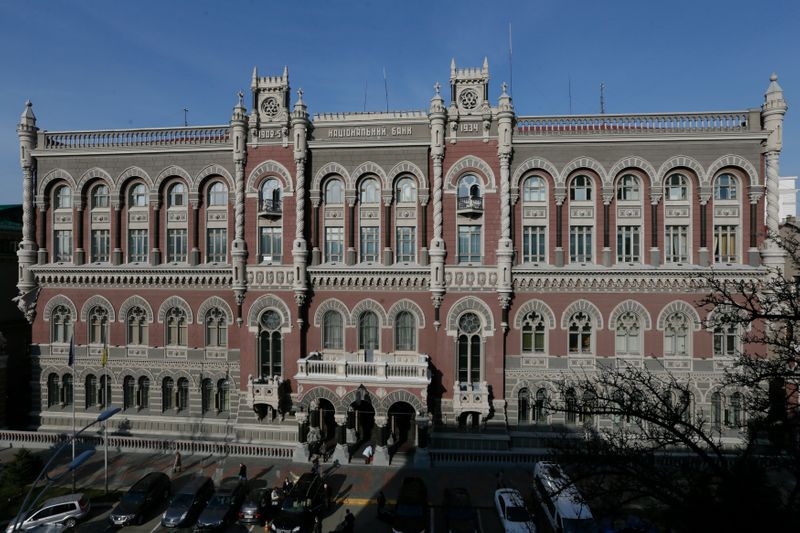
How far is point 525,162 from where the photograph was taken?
29.8 m

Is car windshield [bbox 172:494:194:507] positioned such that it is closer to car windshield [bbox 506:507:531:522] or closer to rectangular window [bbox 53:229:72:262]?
car windshield [bbox 506:507:531:522]

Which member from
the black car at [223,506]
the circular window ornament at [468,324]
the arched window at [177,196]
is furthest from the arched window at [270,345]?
the circular window ornament at [468,324]

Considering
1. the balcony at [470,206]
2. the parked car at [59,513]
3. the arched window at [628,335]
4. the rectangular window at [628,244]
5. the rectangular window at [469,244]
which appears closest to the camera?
the parked car at [59,513]

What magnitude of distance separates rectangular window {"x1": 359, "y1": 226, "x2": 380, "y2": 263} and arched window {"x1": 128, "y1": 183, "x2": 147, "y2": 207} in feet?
52.8

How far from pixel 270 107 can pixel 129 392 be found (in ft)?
72.2

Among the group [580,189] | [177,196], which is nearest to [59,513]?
[177,196]

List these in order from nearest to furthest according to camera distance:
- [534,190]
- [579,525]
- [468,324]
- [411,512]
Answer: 1. [579,525]
2. [411,512]
3. [468,324]
4. [534,190]

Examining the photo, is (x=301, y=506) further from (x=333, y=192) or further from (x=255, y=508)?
(x=333, y=192)

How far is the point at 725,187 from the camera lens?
29062mm

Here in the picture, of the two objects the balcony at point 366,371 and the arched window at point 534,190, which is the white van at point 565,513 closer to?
the balcony at point 366,371

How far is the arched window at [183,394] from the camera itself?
107ft

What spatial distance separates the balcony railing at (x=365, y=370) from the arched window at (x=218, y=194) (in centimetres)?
1272

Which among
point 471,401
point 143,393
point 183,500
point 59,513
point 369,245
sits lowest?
point 59,513

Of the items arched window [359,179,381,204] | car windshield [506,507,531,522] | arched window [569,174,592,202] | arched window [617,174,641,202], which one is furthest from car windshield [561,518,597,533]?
arched window [359,179,381,204]
